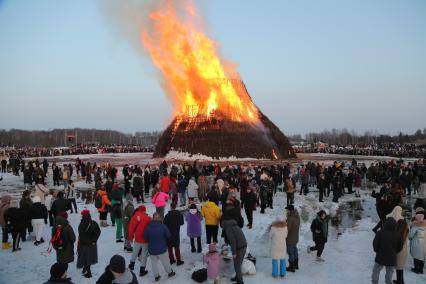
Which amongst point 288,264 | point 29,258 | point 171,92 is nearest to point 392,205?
point 288,264

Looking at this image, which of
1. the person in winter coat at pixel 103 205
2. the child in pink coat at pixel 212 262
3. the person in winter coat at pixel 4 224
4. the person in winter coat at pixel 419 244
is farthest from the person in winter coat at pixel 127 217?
the person in winter coat at pixel 419 244

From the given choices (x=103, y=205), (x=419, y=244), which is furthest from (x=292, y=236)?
(x=103, y=205)

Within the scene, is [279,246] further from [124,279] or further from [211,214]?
[124,279]

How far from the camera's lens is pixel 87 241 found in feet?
29.8

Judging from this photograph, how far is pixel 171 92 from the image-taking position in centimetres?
4891

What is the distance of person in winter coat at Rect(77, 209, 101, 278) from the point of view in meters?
9.02

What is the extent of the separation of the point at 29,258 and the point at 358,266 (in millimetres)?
8912

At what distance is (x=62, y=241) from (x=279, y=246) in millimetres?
4991

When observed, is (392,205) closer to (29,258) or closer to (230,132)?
(29,258)

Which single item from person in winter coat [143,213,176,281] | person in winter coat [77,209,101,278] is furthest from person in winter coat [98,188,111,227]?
person in winter coat [143,213,176,281]

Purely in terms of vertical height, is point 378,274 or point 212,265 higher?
point 212,265

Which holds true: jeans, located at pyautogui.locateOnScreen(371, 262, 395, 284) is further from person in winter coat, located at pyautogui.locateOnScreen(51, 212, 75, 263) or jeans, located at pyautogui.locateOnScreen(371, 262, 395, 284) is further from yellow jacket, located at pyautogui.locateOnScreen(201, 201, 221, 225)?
person in winter coat, located at pyautogui.locateOnScreen(51, 212, 75, 263)

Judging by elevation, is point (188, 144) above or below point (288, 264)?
above

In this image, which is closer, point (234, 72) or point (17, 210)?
point (17, 210)
